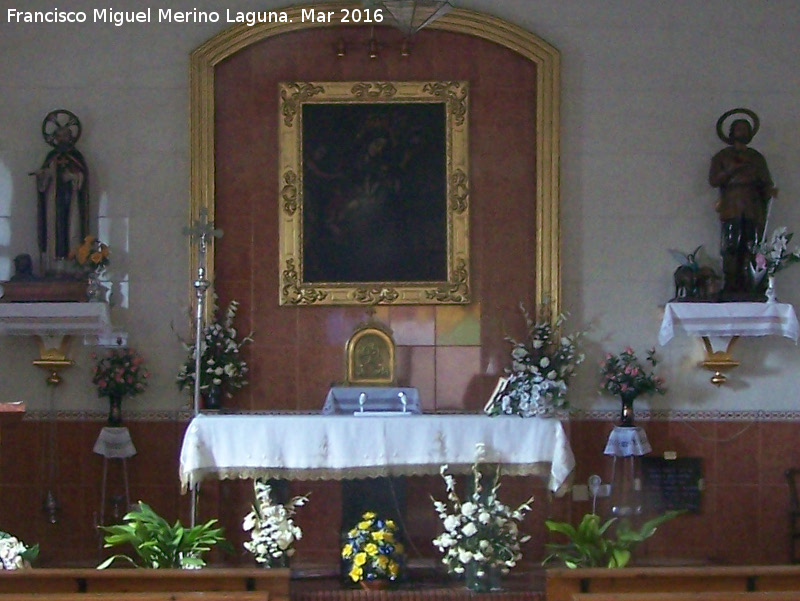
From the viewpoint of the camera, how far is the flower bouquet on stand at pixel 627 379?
31.1ft

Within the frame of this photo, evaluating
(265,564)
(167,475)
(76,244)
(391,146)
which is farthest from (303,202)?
(265,564)

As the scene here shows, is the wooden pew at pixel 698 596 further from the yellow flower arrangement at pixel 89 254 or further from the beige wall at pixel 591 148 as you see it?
the yellow flower arrangement at pixel 89 254

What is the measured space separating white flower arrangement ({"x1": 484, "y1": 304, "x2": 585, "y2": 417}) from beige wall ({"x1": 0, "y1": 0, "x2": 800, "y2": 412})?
28cm

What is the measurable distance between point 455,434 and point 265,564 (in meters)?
1.54

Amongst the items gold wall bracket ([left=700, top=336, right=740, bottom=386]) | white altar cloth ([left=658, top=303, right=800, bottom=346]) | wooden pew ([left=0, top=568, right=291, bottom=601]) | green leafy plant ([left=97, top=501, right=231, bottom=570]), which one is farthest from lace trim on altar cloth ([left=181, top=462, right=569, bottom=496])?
wooden pew ([left=0, top=568, right=291, bottom=601])

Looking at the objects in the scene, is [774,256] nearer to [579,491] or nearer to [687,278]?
[687,278]

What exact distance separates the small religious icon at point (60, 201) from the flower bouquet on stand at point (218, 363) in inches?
48.4

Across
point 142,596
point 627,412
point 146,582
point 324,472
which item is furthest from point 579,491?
point 142,596

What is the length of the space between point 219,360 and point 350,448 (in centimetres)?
202

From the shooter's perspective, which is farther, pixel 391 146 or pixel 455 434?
pixel 391 146

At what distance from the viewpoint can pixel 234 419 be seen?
26.1ft

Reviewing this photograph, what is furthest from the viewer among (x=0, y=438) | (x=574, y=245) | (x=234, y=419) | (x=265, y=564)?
(x=574, y=245)

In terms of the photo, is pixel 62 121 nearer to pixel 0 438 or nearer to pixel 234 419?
pixel 0 438

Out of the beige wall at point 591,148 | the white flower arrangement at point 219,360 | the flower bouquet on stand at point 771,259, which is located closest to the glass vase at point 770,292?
the flower bouquet on stand at point 771,259
